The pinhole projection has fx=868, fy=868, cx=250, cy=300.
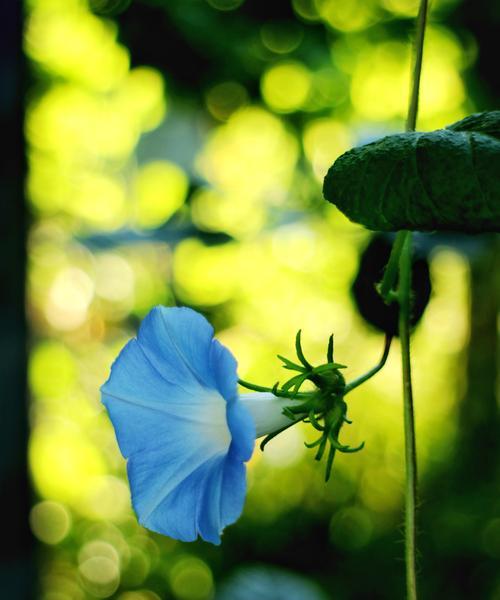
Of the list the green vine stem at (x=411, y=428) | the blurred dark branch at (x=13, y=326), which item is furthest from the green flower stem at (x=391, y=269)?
the blurred dark branch at (x=13, y=326)

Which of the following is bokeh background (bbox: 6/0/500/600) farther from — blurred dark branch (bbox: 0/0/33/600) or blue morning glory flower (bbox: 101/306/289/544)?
blue morning glory flower (bbox: 101/306/289/544)

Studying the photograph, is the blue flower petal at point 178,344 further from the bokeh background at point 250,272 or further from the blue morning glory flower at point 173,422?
the bokeh background at point 250,272

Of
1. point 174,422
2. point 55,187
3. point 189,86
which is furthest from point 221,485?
point 55,187

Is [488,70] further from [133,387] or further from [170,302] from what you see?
[133,387]

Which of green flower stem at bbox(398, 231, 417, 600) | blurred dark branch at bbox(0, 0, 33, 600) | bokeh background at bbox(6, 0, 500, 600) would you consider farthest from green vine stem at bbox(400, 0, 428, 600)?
blurred dark branch at bbox(0, 0, 33, 600)

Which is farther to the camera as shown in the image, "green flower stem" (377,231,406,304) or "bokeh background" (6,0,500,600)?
"bokeh background" (6,0,500,600)

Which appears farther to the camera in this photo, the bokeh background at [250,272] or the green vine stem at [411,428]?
the bokeh background at [250,272]
